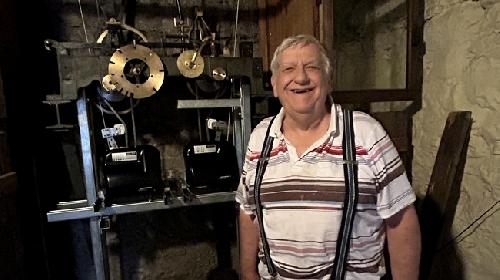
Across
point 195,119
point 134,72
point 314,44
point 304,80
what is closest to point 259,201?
point 304,80

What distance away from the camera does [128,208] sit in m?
1.35

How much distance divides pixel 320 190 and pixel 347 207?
0.27ft

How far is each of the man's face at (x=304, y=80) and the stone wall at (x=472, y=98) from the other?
2.18 ft

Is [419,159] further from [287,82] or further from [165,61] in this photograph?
[165,61]

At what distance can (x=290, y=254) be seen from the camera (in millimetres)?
990

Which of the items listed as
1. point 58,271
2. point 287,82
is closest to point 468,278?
point 287,82

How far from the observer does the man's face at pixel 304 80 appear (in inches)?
39.3

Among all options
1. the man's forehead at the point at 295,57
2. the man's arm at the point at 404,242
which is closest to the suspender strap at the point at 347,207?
the man's arm at the point at 404,242

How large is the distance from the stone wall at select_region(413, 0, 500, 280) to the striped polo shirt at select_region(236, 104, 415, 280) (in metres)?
0.51

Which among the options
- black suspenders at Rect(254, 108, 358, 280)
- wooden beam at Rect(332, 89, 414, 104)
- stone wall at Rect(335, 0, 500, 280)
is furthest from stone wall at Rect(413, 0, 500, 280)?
black suspenders at Rect(254, 108, 358, 280)

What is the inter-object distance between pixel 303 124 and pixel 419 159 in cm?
84

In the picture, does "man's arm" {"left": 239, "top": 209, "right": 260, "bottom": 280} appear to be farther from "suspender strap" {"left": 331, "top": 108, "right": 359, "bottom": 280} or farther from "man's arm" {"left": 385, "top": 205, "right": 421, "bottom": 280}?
"man's arm" {"left": 385, "top": 205, "right": 421, "bottom": 280}

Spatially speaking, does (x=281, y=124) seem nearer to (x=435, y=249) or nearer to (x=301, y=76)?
(x=301, y=76)

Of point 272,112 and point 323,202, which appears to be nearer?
point 323,202
